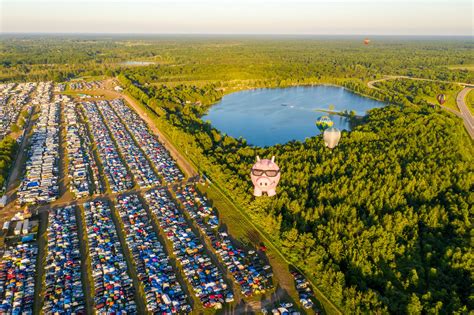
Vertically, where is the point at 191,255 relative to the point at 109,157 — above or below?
below

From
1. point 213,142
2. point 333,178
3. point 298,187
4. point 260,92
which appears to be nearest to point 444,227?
point 333,178

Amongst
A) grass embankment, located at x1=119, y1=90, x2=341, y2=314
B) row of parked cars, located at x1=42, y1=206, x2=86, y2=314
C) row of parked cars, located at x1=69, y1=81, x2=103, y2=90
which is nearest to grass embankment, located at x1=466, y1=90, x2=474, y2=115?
grass embankment, located at x1=119, y1=90, x2=341, y2=314

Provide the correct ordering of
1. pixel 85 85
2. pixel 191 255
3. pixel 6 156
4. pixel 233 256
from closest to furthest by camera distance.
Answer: pixel 233 256 < pixel 191 255 < pixel 6 156 < pixel 85 85

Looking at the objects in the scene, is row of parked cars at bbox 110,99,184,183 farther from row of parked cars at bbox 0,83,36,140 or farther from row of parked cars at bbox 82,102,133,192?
row of parked cars at bbox 0,83,36,140

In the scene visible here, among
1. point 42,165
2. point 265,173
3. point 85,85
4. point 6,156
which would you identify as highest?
point 85,85

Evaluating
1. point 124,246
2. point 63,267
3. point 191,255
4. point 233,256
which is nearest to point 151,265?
point 191,255

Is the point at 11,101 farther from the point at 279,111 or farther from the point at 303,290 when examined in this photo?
the point at 303,290
